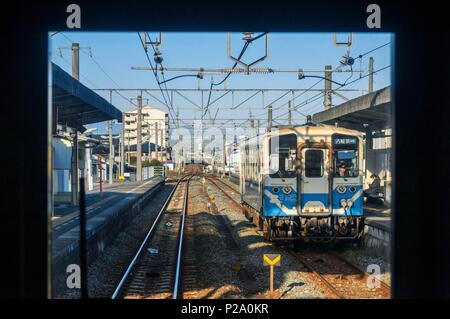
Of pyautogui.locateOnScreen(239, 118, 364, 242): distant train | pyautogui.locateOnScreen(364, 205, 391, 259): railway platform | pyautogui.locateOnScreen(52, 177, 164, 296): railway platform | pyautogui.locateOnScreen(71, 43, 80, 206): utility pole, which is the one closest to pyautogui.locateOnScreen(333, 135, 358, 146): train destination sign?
pyautogui.locateOnScreen(239, 118, 364, 242): distant train

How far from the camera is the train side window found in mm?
10695

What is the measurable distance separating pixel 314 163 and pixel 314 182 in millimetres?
422

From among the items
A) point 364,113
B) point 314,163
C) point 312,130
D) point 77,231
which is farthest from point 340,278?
point 364,113

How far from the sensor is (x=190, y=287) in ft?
25.5

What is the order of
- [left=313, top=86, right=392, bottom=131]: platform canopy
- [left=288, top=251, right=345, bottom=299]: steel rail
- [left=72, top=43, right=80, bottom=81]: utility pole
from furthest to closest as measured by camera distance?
[left=72, top=43, right=80, bottom=81]: utility pole, [left=313, top=86, right=392, bottom=131]: platform canopy, [left=288, top=251, right=345, bottom=299]: steel rail

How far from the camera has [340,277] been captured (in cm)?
838

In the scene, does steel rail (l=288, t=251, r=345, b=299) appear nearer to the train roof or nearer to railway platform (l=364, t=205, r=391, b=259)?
railway platform (l=364, t=205, r=391, b=259)

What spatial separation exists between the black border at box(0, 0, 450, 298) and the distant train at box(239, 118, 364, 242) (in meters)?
7.42

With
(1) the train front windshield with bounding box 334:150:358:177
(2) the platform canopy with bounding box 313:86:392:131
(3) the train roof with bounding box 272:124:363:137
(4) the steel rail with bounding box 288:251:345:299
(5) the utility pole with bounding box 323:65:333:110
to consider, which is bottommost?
(4) the steel rail with bounding box 288:251:345:299

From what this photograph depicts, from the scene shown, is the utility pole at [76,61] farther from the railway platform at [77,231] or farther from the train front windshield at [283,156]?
the train front windshield at [283,156]

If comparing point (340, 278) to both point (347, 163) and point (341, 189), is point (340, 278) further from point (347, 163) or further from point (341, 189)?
point (347, 163)
